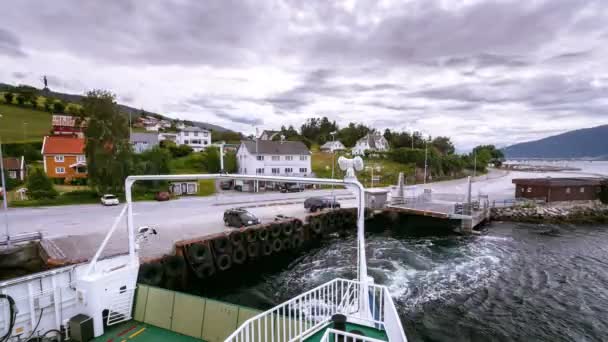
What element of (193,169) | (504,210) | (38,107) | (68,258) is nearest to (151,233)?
(68,258)

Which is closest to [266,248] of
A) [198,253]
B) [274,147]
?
[198,253]

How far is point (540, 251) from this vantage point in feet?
63.7

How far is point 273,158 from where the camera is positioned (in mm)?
46688

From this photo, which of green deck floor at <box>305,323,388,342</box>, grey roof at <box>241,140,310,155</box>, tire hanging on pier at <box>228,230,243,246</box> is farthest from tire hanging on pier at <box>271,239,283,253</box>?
grey roof at <box>241,140,310,155</box>

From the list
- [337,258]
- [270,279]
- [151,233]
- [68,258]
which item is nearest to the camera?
[68,258]

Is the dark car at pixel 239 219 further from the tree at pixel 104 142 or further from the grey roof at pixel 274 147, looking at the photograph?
the grey roof at pixel 274 147

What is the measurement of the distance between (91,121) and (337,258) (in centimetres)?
2861

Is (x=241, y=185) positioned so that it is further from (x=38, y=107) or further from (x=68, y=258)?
(x=38, y=107)

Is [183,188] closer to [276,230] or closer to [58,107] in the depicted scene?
[276,230]

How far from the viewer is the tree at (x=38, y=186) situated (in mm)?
28797

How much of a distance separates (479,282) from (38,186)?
38.6 metres

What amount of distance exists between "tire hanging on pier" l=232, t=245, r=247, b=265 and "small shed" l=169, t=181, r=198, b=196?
22.0 m

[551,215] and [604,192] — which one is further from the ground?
[604,192]

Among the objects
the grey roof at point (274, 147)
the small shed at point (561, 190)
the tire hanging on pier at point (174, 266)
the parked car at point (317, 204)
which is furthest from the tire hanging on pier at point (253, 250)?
the small shed at point (561, 190)
